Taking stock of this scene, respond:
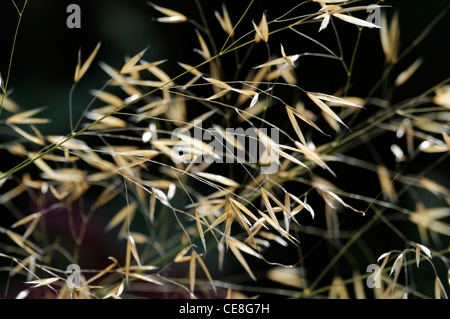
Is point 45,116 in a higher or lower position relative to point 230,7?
lower

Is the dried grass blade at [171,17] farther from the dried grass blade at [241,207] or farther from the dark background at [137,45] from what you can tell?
the dark background at [137,45]

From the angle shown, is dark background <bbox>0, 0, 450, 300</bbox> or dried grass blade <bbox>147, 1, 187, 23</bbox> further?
dark background <bbox>0, 0, 450, 300</bbox>

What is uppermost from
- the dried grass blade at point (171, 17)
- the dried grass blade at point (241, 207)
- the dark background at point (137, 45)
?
the dark background at point (137, 45)

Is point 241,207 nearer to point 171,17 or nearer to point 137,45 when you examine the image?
point 171,17

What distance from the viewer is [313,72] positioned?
126 cm

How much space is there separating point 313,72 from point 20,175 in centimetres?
74

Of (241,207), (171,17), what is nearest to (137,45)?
(171,17)

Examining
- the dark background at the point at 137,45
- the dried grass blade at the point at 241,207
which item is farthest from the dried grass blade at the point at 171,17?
the dark background at the point at 137,45

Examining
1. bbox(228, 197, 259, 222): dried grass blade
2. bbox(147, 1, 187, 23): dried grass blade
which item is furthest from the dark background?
bbox(228, 197, 259, 222): dried grass blade

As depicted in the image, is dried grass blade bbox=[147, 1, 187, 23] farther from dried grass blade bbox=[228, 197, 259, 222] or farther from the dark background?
the dark background
